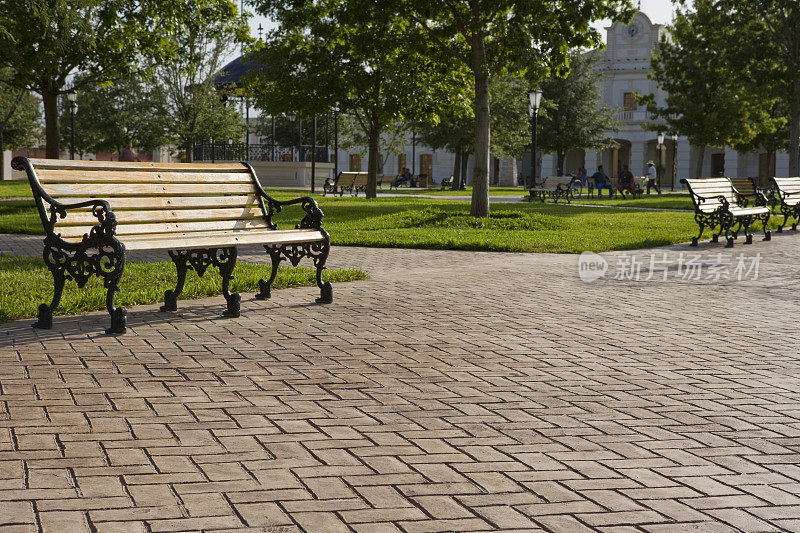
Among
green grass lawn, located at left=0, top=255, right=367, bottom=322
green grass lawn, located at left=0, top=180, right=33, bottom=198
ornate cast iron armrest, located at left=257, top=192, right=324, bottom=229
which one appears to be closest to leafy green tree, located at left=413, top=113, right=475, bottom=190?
green grass lawn, located at left=0, top=180, right=33, bottom=198

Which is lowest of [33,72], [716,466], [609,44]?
[716,466]

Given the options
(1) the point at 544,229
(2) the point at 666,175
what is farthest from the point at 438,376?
(2) the point at 666,175

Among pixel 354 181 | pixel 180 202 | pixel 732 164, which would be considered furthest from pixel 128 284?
pixel 732 164

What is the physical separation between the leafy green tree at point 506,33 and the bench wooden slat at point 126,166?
397 inches

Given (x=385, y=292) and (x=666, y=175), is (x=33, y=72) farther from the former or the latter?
(x=666, y=175)

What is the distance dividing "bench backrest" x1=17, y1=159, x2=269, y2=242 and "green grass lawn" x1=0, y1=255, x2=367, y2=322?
2.26 feet

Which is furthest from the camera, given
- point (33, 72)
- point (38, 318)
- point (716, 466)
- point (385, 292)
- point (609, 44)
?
point (609, 44)

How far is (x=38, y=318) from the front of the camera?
242 inches

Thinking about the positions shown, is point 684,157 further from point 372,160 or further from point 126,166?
point 126,166

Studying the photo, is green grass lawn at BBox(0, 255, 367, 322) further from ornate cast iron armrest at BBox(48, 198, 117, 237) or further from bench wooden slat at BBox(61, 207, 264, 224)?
ornate cast iron armrest at BBox(48, 198, 117, 237)

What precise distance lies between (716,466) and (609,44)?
2368 inches

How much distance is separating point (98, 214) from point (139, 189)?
0.82 meters

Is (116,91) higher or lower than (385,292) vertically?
higher

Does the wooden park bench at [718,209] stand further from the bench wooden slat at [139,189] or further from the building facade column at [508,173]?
the building facade column at [508,173]
